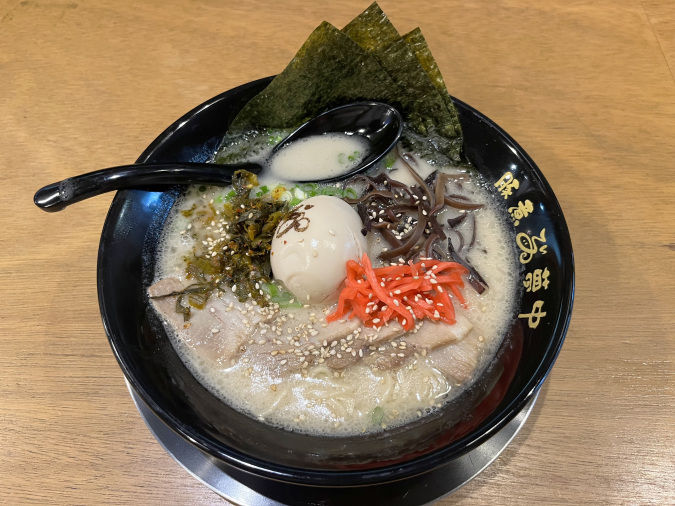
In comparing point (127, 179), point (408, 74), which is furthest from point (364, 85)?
point (127, 179)

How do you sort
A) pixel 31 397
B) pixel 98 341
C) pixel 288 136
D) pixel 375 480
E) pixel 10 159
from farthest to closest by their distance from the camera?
pixel 10 159, pixel 288 136, pixel 98 341, pixel 31 397, pixel 375 480

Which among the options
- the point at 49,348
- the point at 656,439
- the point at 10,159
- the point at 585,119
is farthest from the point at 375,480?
the point at 10,159

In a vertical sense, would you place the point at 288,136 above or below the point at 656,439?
above

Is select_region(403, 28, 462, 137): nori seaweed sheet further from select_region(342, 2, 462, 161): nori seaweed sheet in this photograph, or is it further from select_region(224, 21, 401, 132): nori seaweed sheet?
select_region(224, 21, 401, 132): nori seaweed sheet

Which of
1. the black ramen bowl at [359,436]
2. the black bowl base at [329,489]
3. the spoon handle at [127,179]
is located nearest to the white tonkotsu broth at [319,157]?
the spoon handle at [127,179]

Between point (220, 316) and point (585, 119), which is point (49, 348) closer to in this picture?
point (220, 316)

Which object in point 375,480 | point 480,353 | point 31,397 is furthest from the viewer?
point 31,397

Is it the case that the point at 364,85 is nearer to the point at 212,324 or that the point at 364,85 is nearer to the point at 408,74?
the point at 408,74
